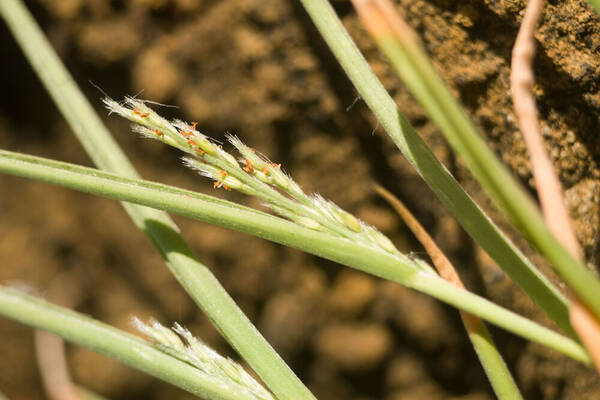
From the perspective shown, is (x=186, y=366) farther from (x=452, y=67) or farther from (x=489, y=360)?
(x=452, y=67)

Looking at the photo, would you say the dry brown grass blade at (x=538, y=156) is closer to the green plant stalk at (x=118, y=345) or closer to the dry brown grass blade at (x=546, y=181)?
the dry brown grass blade at (x=546, y=181)

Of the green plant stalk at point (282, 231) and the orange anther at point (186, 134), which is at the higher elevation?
the orange anther at point (186, 134)

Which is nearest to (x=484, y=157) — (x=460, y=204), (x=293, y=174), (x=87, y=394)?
(x=460, y=204)

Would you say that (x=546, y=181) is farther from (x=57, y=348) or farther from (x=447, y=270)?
(x=57, y=348)

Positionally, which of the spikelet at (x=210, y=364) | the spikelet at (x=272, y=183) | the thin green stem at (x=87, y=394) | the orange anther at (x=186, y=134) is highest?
the orange anther at (x=186, y=134)

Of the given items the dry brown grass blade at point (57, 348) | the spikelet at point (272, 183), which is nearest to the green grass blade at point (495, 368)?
the spikelet at point (272, 183)

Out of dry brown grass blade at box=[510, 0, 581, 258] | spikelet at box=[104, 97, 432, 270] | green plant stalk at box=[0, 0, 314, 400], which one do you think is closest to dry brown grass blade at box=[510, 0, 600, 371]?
dry brown grass blade at box=[510, 0, 581, 258]
